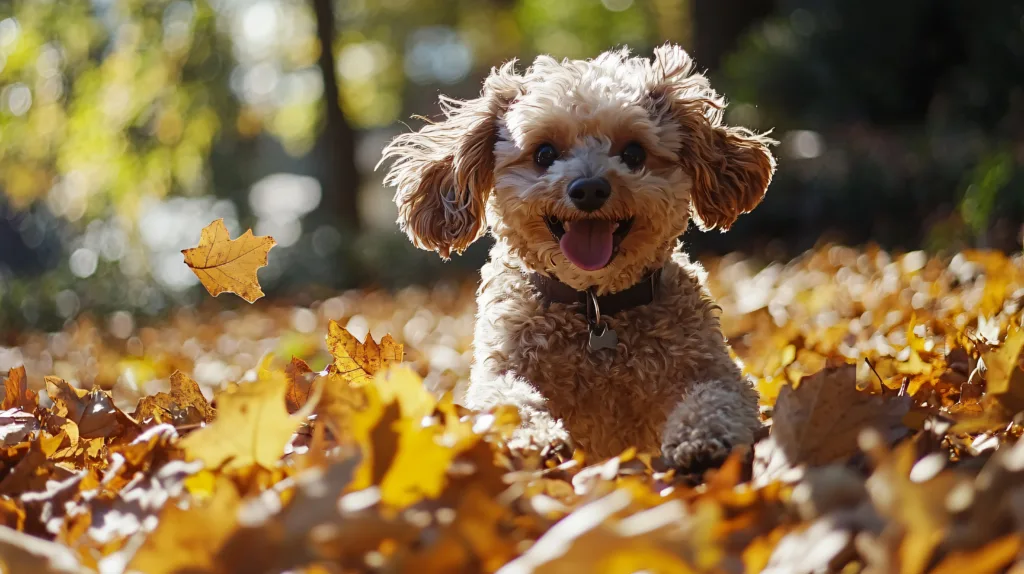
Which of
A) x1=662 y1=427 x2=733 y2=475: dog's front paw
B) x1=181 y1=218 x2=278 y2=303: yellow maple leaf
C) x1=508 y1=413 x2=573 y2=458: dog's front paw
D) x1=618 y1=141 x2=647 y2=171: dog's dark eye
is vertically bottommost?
x1=662 y1=427 x2=733 y2=475: dog's front paw

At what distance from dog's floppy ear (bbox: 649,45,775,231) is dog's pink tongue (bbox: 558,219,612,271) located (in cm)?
47

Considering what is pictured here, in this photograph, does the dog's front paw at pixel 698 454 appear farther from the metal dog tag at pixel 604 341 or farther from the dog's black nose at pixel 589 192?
the dog's black nose at pixel 589 192

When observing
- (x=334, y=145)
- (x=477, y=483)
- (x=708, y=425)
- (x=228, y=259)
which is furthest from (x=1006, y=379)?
(x=334, y=145)

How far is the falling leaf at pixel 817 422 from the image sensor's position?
1981 millimetres

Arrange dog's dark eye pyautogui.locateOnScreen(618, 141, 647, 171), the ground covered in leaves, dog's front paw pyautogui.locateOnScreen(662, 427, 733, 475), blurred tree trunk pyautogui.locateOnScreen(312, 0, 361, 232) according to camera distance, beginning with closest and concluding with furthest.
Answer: the ground covered in leaves
dog's front paw pyautogui.locateOnScreen(662, 427, 733, 475)
dog's dark eye pyautogui.locateOnScreen(618, 141, 647, 171)
blurred tree trunk pyautogui.locateOnScreen(312, 0, 361, 232)

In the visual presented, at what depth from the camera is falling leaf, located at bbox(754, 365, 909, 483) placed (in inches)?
78.0

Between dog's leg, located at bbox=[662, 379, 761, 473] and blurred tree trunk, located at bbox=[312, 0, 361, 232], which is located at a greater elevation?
blurred tree trunk, located at bbox=[312, 0, 361, 232]

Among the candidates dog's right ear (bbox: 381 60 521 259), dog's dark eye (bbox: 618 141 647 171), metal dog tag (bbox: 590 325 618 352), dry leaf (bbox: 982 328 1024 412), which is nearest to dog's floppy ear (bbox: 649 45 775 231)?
dog's dark eye (bbox: 618 141 647 171)

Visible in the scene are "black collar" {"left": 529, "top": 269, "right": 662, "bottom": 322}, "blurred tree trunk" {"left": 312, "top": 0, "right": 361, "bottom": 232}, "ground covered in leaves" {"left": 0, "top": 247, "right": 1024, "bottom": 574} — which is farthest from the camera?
"blurred tree trunk" {"left": 312, "top": 0, "right": 361, "bottom": 232}

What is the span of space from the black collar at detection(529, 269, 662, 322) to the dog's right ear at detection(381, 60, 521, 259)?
1.78ft

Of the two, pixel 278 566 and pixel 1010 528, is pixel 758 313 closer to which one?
pixel 1010 528

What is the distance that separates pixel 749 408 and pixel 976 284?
299 centimetres

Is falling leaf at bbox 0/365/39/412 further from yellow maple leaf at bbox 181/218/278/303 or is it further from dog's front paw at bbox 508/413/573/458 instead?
dog's front paw at bbox 508/413/573/458

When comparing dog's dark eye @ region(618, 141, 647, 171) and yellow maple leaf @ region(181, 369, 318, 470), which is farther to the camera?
dog's dark eye @ region(618, 141, 647, 171)
